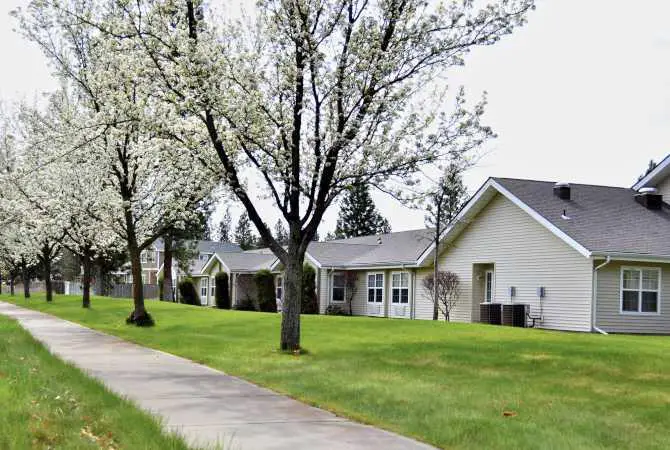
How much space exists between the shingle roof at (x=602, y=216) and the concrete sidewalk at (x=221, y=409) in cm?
1411

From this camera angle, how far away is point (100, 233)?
34594 millimetres

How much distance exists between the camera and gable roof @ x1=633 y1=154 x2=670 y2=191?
27.2 metres

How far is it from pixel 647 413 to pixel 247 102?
9536 millimetres

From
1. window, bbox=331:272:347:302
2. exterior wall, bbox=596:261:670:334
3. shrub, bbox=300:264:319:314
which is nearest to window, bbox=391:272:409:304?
window, bbox=331:272:347:302

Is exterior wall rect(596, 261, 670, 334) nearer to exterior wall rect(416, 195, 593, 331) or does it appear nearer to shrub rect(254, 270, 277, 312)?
exterior wall rect(416, 195, 593, 331)

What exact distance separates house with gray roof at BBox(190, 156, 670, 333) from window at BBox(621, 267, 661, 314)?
31 mm

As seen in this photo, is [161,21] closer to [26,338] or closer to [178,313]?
[26,338]

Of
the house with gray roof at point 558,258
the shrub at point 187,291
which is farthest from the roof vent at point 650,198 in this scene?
the shrub at point 187,291

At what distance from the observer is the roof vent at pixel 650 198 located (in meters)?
27.7

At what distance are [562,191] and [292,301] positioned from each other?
14.4 meters

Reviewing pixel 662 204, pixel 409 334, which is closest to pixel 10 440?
pixel 409 334

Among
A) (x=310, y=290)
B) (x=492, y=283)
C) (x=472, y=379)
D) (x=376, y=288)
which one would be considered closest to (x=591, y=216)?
(x=492, y=283)

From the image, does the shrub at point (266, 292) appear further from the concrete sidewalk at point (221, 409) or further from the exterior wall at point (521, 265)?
the concrete sidewalk at point (221, 409)

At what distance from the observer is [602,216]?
85.4ft
